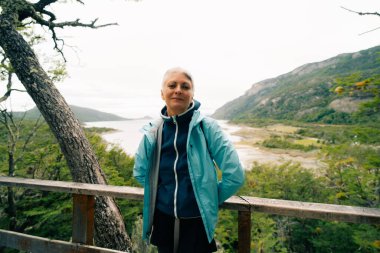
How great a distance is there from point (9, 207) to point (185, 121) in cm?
524

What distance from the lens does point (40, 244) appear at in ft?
7.49

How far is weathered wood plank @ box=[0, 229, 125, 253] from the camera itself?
214 centimetres

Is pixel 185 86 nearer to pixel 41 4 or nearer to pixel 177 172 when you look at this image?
pixel 177 172

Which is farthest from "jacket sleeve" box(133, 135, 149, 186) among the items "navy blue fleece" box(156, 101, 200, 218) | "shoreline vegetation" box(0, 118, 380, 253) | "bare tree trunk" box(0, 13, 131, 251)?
"bare tree trunk" box(0, 13, 131, 251)

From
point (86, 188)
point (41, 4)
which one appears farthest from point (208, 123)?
point (41, 4)

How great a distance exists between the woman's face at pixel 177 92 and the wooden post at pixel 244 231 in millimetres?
793

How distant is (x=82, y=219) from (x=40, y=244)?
1.68 feet

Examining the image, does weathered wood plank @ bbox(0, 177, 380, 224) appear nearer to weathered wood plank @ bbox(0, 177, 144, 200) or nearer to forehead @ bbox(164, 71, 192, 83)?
weathered wood plank @ bbox(0, 177, 144, 200)

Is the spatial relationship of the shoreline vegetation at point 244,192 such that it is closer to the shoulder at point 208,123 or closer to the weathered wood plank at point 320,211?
the weathered wood plank at point 320,211

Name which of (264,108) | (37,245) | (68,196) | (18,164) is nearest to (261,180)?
(68,196)

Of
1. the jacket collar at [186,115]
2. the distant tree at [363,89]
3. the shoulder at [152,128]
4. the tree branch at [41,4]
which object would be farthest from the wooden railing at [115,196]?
the tree branch at [41,4]

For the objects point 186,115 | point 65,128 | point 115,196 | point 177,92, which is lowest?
point 115,196

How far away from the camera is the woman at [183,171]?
1.52 meters

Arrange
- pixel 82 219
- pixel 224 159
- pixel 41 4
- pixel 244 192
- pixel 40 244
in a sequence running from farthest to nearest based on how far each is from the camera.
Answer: pixel 244 192 < pixel 41 4 < pixel 40 244 < pixel 82 219 < pixel 224 159
